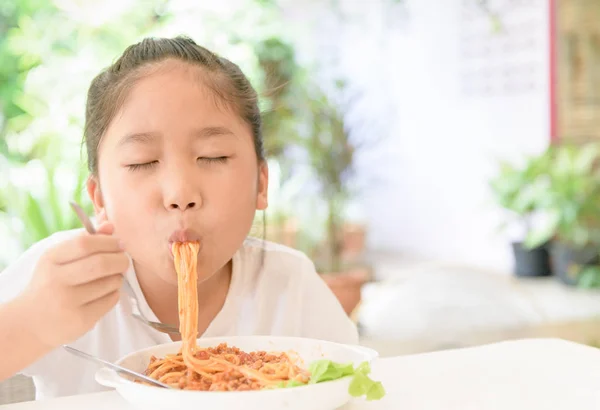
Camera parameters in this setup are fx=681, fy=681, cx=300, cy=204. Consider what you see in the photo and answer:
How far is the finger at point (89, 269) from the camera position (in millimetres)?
902

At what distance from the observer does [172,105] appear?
47.0 inches

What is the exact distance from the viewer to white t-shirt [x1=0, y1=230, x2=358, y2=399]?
135 centimetres

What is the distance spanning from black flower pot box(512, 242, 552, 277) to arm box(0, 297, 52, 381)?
5.50 m

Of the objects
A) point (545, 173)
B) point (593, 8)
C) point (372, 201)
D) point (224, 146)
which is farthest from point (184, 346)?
point (372, 201)

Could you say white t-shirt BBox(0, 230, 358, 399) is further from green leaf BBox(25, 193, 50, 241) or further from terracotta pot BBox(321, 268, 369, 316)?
terracotta pot BBox(321, 268, 369, 316)

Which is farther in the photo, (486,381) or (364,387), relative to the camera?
(486,381)

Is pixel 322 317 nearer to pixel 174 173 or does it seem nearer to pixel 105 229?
pixel 174 173

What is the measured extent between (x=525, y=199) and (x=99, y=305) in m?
5.37

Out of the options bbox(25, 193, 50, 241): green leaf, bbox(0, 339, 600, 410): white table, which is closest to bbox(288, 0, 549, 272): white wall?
bbox(25, 193, 50, 241): green leaf

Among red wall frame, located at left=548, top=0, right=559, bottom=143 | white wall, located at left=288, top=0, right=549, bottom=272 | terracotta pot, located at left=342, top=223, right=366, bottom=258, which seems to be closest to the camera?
red wall frame, located at left=548, top=0, right=559, bottom=143

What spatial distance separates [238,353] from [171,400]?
25 centimetres

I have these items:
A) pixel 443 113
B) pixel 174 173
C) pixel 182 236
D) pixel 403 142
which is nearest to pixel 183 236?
pixel 182 236

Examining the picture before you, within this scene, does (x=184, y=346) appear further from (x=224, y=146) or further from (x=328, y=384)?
(x=224, y=146)

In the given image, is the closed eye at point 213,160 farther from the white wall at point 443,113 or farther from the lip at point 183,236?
the white wall at point 443,113
